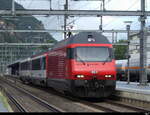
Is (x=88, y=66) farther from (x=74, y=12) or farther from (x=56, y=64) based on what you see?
(x=74, y=12)

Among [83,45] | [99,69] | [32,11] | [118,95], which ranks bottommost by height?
[118,95]

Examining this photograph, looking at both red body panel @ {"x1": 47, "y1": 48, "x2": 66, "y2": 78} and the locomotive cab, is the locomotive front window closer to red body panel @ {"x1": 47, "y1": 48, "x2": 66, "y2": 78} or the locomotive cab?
the locomotive cab

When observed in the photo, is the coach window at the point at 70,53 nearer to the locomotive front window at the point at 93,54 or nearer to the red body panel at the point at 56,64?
the locomotive front window at the point at 93,54

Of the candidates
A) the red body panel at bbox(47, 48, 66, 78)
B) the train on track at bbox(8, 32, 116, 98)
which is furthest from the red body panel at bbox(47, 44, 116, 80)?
the red body panel at bbox(47, 48, 66, 78)

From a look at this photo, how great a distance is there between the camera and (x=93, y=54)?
19.0 m

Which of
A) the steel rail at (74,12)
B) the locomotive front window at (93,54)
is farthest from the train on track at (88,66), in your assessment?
the steel rail at (74,12)

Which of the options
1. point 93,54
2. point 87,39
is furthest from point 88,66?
point 87,39

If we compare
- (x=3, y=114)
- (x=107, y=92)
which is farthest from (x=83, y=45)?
(x=3, y=114)

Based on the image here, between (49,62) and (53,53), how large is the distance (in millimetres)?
1528

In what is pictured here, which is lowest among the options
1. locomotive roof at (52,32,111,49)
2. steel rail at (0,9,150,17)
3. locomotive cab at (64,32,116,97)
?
locomotive cab at (64,32,116,97)

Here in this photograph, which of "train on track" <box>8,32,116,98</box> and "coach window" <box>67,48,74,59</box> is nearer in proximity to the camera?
"train on track" <box>8,32,116,98</box>

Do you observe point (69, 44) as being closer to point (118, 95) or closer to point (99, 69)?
point (99, 69)

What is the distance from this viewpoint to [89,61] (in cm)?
1883

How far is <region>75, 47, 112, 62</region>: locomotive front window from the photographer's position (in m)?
18.9
